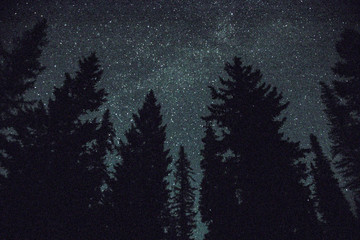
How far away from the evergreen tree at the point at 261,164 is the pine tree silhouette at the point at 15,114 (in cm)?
940

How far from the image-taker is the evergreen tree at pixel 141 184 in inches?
511

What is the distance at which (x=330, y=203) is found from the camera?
23.6 metres

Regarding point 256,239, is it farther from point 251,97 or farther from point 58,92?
point 58,92

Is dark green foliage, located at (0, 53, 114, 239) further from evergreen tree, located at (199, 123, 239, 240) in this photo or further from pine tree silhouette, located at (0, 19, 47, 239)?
evergreen tree, located at (199, 123, 239, 240)

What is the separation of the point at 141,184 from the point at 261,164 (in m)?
7.47

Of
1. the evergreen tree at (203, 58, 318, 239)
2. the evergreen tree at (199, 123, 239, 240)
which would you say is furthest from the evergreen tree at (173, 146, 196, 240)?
the evergreen tree at (203, 58, 318, 239)

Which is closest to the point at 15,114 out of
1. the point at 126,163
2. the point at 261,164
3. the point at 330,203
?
the point at 126,163

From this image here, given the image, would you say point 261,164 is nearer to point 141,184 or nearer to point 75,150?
point 141,184

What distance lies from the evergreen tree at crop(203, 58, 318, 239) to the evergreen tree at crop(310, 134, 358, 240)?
1391 centimetres

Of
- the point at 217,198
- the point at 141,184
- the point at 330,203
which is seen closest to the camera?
the point at 141,184

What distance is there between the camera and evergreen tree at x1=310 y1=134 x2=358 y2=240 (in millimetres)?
21109

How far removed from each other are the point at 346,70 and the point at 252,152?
8.05 meters

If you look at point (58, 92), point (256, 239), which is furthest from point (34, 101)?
point (256, 239)

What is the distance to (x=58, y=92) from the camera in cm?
1332
